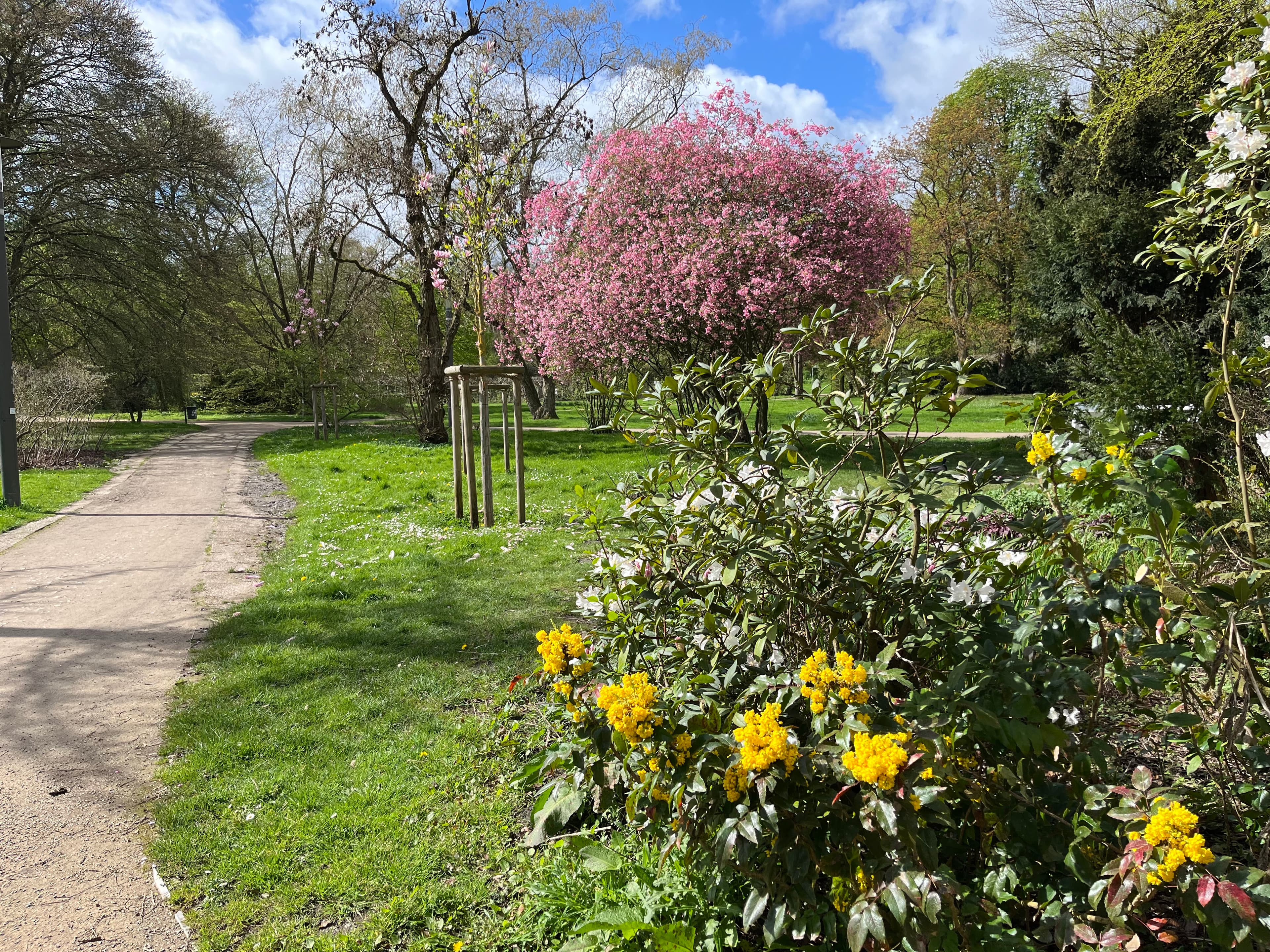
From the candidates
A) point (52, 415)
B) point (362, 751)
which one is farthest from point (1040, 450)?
point (52, 415)

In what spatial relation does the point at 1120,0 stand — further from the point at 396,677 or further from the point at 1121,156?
the point at 396,677

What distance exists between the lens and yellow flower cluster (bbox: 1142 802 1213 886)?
136 cm

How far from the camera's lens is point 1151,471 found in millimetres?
1902

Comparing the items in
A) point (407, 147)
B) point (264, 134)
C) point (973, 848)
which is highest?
point (264, 134)

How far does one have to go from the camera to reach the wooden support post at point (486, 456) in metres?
7.29

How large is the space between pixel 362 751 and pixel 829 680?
2.49 metres

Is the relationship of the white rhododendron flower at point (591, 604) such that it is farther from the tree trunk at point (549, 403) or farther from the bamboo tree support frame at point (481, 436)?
the tree trunk at point (549, 403)

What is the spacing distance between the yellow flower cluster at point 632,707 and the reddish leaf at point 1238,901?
3.46ft

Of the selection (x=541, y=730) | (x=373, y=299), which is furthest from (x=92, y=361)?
(x=541, y=730)

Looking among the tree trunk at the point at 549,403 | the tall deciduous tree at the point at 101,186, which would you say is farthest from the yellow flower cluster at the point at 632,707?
the tree trunk at the point at 549,403

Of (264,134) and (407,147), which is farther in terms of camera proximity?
(264,134)

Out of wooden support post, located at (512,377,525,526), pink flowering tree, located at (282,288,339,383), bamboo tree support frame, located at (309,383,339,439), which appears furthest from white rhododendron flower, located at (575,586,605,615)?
bamboo tree support frame, located at (309,383,339,439)

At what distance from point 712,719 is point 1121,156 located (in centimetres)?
1333

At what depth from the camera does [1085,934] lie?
1.63m
